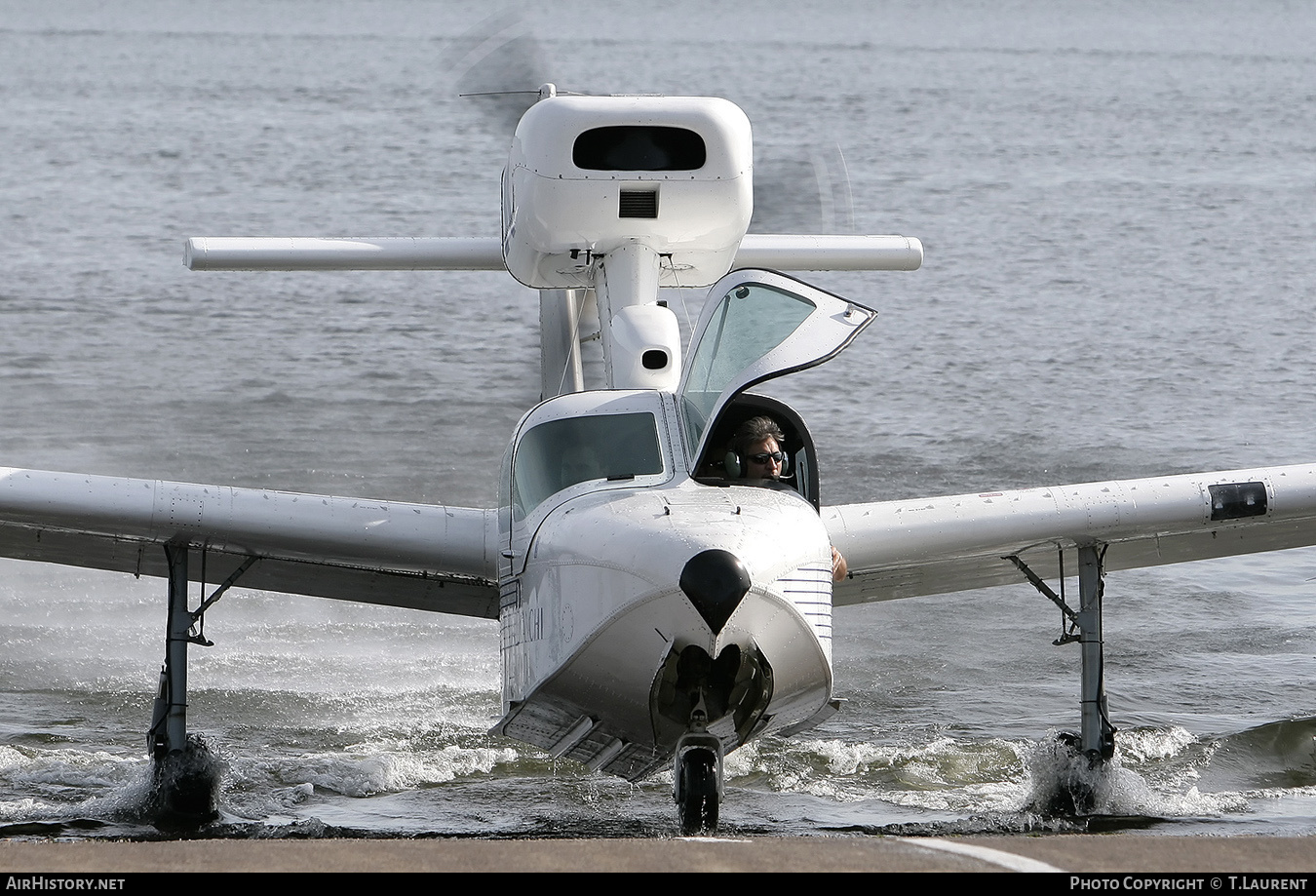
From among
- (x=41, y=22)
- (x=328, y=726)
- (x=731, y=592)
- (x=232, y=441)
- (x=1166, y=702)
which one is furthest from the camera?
(x=41, y=22)

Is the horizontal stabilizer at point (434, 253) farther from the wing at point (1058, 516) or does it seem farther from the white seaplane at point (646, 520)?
the wing at point (1058, 516)

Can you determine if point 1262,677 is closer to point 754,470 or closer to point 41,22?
point 754,470

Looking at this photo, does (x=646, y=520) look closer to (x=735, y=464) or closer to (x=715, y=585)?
(x=715, y=585)

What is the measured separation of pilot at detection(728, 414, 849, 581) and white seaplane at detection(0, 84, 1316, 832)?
56 millimetres

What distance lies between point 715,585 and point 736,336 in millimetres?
1955

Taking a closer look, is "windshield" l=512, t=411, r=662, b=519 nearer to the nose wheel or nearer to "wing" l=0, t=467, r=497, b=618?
"wing" l=0, t=467, r=497, b=618

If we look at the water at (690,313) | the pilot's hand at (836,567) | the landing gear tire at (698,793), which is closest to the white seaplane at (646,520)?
the landing gear tire at (698,793)

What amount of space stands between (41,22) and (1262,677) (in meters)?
87.1

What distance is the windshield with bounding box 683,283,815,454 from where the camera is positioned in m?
8.34

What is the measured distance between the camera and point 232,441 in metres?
21.2

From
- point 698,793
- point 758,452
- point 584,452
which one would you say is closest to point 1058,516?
point 758,452

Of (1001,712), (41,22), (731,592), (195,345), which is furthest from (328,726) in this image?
(41,22)

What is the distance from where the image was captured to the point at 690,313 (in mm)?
27953

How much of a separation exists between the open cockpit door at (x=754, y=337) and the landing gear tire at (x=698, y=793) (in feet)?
5.27
